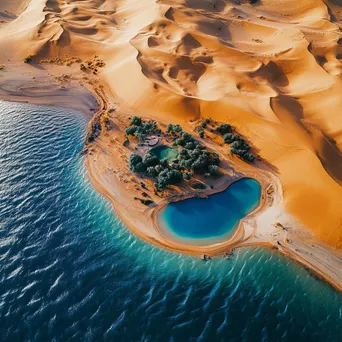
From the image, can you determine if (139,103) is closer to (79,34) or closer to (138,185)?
(138,185)

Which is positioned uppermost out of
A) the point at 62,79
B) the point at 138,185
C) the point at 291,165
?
the point at 62,79

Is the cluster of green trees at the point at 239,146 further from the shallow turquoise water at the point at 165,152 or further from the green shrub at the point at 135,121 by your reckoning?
the green shrub at the point at 135,121

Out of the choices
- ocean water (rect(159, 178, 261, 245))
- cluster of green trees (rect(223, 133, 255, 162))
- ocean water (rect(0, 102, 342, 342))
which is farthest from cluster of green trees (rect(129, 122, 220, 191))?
ocean water (rect(0, 102, 342, 342))

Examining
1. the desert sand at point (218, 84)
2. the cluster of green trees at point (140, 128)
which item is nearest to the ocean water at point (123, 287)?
the desert sand at point (218, 84)

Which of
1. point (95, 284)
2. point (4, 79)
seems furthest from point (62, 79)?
point (95, 284)

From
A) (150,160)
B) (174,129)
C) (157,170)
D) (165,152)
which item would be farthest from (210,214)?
(174,129)

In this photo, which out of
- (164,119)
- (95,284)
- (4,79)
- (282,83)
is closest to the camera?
(95,284)
